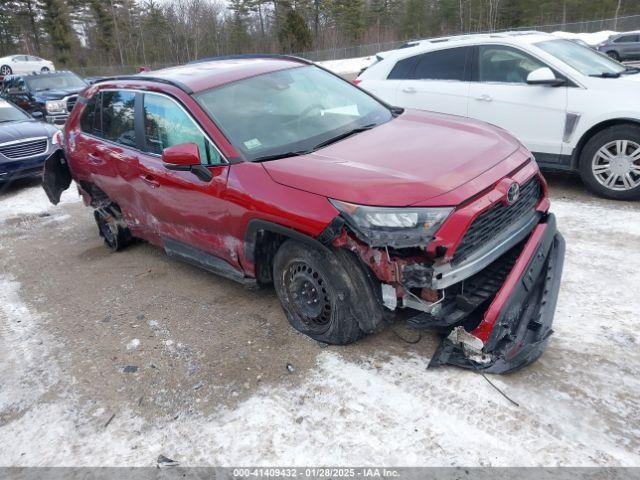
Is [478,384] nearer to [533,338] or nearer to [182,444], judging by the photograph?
[533,338]

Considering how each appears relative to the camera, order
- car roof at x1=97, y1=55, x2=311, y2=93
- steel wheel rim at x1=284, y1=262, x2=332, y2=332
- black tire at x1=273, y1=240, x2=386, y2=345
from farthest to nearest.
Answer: car roof at x1=97, y1=55, x2=311, y2=93 < steel wheel rim at x1=284, y1=262, x2=332, y2=332 < black tire at x1=273, y1=240, x2=386, y2=345

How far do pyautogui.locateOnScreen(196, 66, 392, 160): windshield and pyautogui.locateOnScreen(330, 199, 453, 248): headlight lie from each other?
90 centimetres

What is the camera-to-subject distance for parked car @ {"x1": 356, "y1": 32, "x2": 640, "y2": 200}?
5.27m

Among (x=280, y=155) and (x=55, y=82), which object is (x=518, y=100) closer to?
(x=280, y=155)

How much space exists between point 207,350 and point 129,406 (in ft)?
2.15

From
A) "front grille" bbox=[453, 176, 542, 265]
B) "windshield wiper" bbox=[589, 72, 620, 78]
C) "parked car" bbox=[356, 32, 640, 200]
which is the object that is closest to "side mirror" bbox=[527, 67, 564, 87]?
"parked car" bbox=[356, 32, 640, 200]

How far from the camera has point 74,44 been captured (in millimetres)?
50969

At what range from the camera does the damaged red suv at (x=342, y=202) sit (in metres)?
2.82

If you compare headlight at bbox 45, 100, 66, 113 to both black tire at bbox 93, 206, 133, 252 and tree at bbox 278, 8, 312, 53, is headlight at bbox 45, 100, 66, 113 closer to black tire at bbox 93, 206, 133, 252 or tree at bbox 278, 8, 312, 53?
black tire at bbox 93, 206, 133, 252

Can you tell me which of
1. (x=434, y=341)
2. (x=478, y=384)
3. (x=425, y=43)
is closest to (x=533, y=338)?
(x=478, y=384)

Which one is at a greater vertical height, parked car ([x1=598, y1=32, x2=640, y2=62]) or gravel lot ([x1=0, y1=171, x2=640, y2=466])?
parked car ([x1=598, y1=32, x2=640, y2=62])

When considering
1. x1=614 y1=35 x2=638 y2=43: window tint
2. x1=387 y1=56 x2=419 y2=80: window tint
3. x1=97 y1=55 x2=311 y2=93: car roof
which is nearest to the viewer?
x1=97 y1=55 x2=311 y2=93: car roof

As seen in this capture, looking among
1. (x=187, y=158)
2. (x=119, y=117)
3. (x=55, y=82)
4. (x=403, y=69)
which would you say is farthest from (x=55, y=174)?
(x=55, y=82)

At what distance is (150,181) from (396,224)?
7.93 ft
